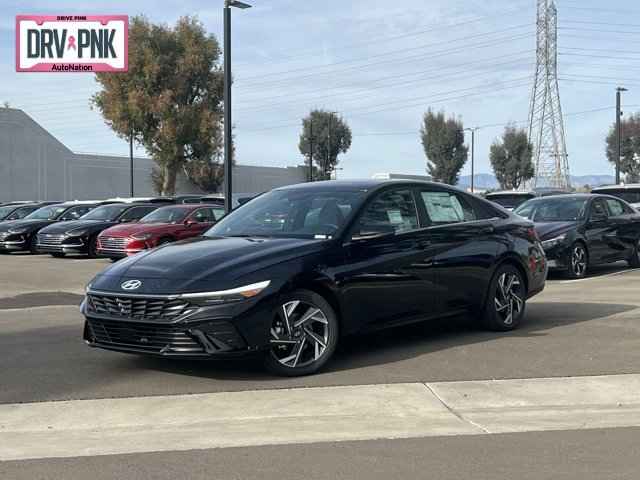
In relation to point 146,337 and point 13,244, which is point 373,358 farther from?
point 13,244

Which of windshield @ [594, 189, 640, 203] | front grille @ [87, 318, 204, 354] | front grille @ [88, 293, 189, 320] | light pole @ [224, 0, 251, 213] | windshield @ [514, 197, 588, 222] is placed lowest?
front grille @ [87, 318, 204, 354]

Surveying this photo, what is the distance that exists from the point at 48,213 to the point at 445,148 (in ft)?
150

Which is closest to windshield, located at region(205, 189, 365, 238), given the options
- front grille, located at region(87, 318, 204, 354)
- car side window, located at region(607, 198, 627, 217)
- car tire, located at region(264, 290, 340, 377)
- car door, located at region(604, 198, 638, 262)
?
car tire, located at region(264, 290, 340, 377)

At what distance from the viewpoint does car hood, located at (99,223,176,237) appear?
18.2m

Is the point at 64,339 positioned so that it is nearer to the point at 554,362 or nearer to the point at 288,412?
the point at 288,412

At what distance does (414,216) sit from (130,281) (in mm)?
2782

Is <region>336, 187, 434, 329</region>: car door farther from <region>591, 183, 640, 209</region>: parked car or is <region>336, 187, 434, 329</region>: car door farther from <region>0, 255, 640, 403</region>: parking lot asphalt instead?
<region>591, 183, 640, 209</region>: parked car

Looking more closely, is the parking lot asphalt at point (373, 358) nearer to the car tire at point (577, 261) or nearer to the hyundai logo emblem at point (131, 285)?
the hyundai logo emblem at point (131, 285)

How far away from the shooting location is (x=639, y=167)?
65.9 metres

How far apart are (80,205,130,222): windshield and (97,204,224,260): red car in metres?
2.14

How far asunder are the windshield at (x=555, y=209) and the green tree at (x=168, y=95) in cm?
3118

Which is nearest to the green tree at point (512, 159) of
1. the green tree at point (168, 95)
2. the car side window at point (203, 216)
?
the green tree at point (168, 95)

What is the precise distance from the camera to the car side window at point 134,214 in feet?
72.2

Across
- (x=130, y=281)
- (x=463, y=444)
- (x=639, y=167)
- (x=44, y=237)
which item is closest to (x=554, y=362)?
(x=463, y=444)
